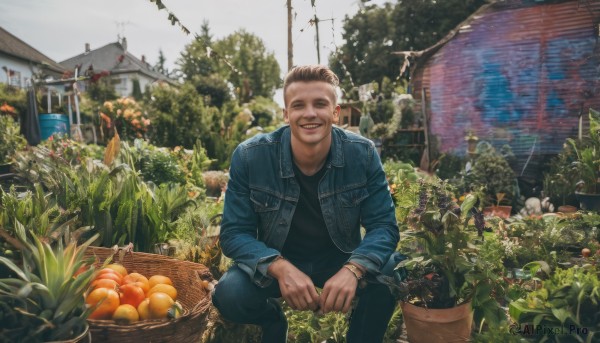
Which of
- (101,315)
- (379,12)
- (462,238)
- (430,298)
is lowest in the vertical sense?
(430,298)

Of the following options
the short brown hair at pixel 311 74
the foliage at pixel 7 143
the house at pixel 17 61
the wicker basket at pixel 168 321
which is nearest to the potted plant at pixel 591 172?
the short brown hair at pixel 311 74

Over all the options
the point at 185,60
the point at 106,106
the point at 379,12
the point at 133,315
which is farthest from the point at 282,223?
the point at 185,60

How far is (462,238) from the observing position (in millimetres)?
2463

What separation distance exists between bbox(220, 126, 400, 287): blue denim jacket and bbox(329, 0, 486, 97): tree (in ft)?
60.1

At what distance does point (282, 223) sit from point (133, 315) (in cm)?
89

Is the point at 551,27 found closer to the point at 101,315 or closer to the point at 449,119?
the point at 449,119

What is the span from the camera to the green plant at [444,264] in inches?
93.0

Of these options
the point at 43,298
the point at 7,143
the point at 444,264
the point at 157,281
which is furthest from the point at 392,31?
the point at 43,298

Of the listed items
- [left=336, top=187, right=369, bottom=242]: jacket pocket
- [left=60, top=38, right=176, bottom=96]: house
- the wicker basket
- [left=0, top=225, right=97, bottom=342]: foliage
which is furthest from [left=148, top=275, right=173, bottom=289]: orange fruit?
[left=60, top=38, right=176, bottom=96]: house

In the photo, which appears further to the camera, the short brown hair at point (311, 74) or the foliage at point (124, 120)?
the foliage at point (124, 120)

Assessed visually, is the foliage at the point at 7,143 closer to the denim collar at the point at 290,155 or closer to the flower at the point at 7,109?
the flower at the point at 7,109

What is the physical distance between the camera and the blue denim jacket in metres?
2.45

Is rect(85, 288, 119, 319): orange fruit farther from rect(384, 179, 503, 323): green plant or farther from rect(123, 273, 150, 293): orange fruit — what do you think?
rect(384, 179, 503, 323): green plant

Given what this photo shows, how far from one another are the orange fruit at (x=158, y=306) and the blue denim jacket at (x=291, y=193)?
43 centimetres
